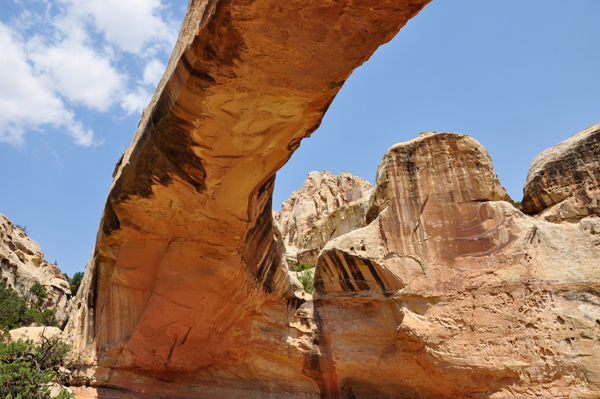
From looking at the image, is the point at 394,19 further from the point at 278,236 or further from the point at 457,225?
the point at 457,225

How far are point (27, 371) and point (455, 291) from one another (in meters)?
8.68

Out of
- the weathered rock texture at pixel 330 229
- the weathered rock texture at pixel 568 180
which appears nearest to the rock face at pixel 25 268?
the weathered rock texture at pixel 330 229

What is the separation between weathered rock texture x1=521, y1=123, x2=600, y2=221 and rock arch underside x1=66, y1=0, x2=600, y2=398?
0.14 feet

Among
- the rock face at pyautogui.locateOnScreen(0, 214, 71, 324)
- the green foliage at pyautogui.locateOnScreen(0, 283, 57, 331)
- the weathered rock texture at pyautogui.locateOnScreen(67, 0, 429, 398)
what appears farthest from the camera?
the rock face at pyautogui.locateOnScreen(0, 214, 71, 324)

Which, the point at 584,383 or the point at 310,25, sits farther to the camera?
the point at 584,383

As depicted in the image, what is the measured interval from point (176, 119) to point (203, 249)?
11.9 feet

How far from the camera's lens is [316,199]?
151 feet

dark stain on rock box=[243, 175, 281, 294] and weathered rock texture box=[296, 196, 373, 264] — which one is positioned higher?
weathered rock texture box=[296, 196, 373, 264]

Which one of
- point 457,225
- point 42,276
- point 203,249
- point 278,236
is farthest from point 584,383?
point 42,276

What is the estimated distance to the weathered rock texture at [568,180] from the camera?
380 inches

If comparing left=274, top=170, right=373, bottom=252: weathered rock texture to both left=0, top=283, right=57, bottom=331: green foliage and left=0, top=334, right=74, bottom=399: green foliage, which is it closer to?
left=0, top=283, right=57, bottom=331: green foliage

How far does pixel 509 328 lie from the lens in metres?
8.66

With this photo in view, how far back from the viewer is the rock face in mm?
21734

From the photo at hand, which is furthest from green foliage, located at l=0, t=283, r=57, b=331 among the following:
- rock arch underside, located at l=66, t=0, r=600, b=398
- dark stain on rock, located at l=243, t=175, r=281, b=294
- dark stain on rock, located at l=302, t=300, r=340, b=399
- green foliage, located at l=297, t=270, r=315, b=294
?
dark stain on rock, located at l=302, t=300, r=340, b=399
